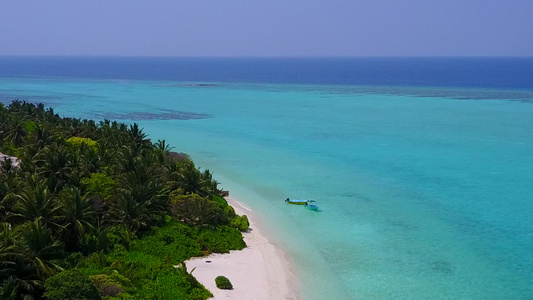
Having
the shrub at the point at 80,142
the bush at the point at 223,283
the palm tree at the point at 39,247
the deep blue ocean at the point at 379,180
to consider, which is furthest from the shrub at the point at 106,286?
the shrub at the point at 80,142

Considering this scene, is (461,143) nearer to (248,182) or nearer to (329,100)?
(248,182)

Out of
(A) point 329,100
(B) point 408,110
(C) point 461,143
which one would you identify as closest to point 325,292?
(C) point 461,143

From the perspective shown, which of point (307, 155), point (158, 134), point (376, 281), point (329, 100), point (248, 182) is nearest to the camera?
point (376, 281)

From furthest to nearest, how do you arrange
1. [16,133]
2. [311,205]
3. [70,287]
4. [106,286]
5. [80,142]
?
[16,133]
[80,142]
[311,205]
[106,286]
[70,287]

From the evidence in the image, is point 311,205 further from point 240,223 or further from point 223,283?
point 223,283

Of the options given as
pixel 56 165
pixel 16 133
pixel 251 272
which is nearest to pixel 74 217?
pixel 56 165

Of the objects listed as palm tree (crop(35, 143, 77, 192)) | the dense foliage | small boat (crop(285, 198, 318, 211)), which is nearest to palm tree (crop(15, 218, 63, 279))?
the dense foliage
